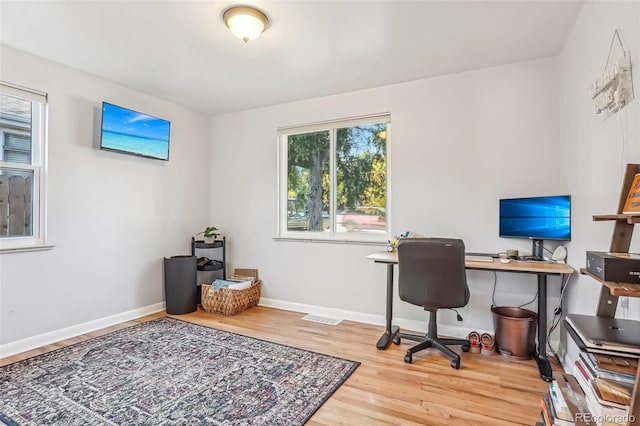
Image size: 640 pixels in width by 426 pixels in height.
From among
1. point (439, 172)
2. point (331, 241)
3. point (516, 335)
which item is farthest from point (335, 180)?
point (516, 335)

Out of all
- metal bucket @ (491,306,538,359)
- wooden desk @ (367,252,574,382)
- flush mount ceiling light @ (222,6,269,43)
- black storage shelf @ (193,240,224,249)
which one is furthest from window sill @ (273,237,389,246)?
flush mount ceiling light @ (222,6,269,43)

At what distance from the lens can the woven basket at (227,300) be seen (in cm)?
369

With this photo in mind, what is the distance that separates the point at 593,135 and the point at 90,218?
4184mm

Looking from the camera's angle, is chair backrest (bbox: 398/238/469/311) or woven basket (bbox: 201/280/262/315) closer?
chair backrest (bbox: 398/238/469/311)

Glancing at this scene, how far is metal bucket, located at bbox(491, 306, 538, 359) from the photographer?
255 cm

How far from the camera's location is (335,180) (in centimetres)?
384

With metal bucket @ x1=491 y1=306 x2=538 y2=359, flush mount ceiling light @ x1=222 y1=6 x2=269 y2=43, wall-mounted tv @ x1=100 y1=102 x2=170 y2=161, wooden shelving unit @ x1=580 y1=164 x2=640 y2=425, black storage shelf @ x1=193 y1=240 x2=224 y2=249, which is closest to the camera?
wooden shelving unit @ x1=580 y1=164 x2=640 y2=425

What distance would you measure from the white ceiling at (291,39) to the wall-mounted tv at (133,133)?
0.35 meters

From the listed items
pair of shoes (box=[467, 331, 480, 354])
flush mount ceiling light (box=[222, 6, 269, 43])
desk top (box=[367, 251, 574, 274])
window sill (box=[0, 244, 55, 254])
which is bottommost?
pair of shoes (box=[467, 331, 480, 354])

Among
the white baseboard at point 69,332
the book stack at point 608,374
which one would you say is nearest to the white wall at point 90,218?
the white baseboard at point 69,332

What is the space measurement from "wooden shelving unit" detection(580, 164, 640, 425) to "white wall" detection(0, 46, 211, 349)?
3841mm

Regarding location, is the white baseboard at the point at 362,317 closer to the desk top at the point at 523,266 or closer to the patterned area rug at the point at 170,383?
the desk top at the point at 523,266

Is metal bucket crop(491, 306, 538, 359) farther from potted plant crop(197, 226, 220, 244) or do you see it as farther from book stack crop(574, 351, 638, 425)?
potted plant crop(197, 226, 220, 244)

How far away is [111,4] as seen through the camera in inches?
82.4
